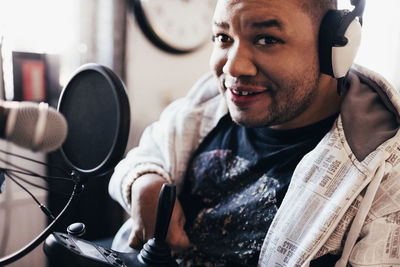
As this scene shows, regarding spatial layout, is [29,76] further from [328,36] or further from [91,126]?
[328,36]

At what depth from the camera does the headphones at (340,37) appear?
30.5 inches

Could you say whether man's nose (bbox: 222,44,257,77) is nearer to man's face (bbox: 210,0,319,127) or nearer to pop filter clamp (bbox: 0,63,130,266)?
man's face (bbox: 210,0,319,127)

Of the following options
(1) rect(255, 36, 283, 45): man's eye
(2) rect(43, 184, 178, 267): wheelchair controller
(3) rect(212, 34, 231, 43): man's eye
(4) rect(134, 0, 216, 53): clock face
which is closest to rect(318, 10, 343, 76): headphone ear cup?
(1) rect(255, 36, 283, 45): man's eye

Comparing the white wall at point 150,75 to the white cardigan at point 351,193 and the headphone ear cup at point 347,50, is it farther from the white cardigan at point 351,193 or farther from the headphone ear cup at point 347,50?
the headphone ear cup at point 347,50

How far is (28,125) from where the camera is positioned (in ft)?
1.20

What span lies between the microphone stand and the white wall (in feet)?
3.61

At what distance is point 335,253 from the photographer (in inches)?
31.2

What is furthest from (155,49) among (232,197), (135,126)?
(232,197)

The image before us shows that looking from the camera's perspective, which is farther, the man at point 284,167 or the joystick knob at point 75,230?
the man at point 284,167

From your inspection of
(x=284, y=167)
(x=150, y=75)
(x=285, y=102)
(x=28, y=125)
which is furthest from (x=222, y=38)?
(x=150, y=75)

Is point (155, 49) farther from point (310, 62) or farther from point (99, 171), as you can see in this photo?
point (99, 171)

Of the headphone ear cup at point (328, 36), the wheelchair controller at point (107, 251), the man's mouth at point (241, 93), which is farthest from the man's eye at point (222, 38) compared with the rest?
the wheelchair controller at point (107, 251)

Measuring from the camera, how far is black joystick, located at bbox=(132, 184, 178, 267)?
0.56 meters

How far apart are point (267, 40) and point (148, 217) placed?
0.56 meters
